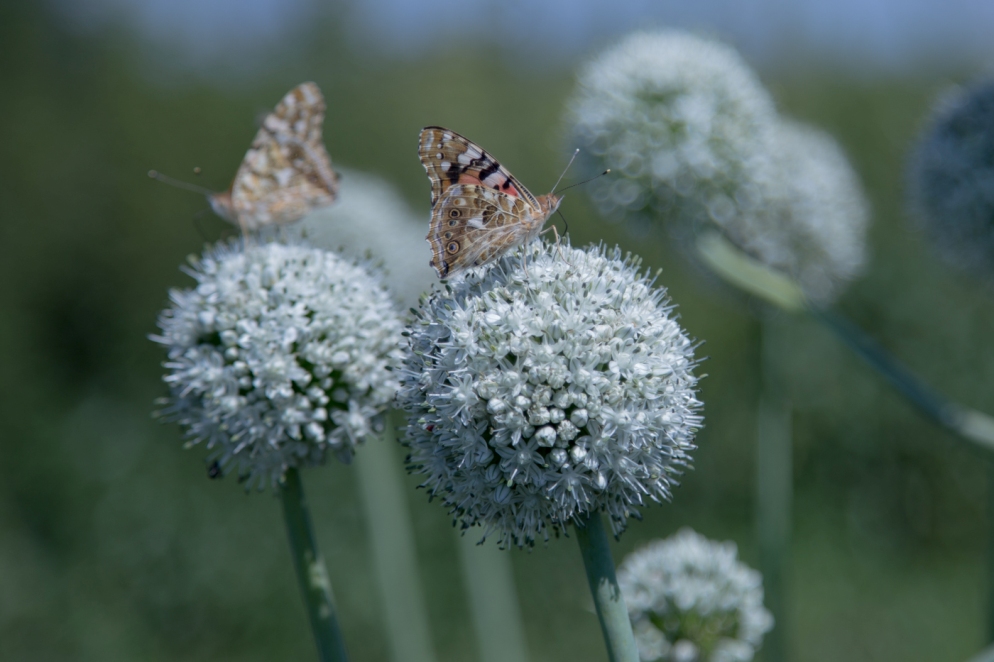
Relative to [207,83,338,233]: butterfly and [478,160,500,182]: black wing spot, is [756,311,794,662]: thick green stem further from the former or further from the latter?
[207,83,338,233]: butterfly

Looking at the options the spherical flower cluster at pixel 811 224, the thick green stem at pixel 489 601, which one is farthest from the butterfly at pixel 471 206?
the spherical flower cluster at pixel 811 224

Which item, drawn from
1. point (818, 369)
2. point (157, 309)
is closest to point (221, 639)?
point (157, 309)

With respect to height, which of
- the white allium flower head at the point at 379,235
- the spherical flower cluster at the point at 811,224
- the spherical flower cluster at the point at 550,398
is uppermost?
the white allium flower head at the point at 379,235

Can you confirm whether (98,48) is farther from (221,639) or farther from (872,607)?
(872,607)

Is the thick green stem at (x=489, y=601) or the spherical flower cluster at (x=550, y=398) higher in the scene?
the spherical flower cluster at (x=550, y=398)

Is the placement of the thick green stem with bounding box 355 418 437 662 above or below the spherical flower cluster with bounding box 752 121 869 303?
below

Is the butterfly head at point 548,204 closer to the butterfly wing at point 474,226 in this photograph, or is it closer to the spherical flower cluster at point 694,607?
the butterfly wing at point 474,226

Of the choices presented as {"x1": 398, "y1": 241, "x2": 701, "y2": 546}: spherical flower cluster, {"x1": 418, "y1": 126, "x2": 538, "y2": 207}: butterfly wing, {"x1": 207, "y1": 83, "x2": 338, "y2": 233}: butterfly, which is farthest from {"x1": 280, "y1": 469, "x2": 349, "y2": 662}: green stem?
{"x1": 207, "y1": 83, "x2": 338, "y2": 233}: butterfly
